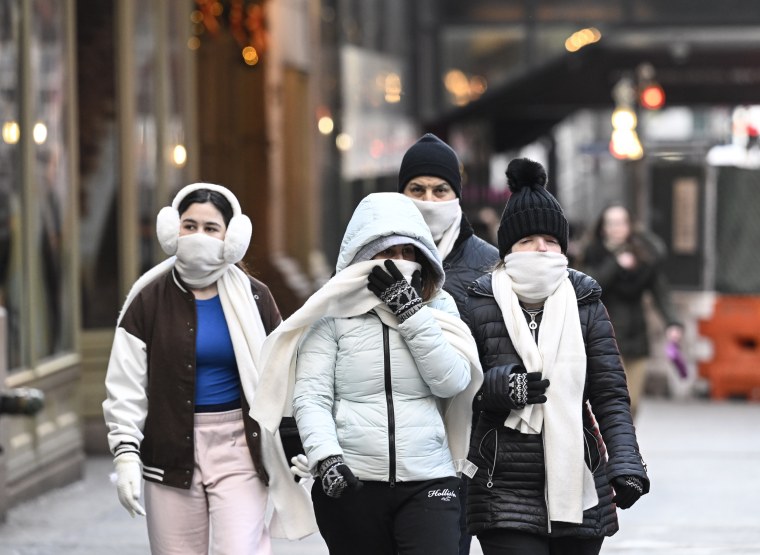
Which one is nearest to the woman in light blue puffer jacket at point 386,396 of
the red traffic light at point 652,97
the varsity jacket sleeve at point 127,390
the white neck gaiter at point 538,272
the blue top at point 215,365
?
the white neck gaiter at point 538,272

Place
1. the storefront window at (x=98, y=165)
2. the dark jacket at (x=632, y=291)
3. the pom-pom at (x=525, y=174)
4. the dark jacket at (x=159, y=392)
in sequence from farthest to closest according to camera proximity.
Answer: the storefront window at (x=98, y=165)
the dark jacket at (x=632, y=291)
the dark jacket at (x=159, y=392)
the pom-pom at (x=525, y=174)

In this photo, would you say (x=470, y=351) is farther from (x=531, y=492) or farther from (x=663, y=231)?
(x=663, y=231)

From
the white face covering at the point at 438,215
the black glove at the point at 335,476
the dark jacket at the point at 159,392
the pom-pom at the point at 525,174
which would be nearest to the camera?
the black glove at the point at 335,476

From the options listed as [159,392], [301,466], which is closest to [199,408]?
[159,392]

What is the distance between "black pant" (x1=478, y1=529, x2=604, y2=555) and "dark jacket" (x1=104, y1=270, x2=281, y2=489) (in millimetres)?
992

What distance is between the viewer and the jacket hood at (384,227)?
5.35 m

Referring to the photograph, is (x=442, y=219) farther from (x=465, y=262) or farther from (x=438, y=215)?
(x=465, y=262)

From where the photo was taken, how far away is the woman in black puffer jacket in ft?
17.6

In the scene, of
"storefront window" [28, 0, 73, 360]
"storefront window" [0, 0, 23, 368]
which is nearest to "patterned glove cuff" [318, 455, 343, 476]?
"storefront window" [0, 0, 23, 368]

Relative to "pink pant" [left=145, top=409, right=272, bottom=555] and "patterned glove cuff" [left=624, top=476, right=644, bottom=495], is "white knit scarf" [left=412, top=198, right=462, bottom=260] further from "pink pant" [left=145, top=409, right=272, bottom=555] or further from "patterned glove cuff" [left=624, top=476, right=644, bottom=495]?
"patterned glove cuff" [left=624, top=476, right=644, bottom=495]

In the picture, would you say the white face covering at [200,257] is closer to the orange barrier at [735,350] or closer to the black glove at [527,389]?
the black glove at [527,389]

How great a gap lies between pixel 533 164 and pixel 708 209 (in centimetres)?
1227

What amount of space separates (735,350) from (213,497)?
37.0 feet

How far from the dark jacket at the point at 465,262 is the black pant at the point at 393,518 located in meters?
1.08
